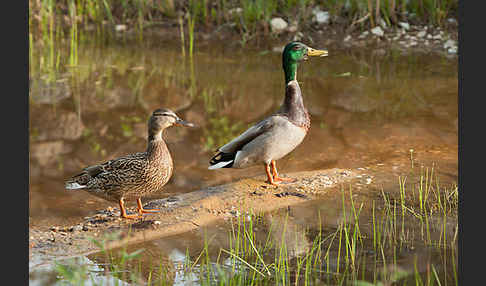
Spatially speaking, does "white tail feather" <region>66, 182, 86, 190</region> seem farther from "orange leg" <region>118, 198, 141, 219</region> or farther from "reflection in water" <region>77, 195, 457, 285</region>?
"reflection in water" <region>77, 195, 457, 285</region>

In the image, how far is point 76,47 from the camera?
9.30 meters

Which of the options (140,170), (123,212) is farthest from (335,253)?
(123,212)

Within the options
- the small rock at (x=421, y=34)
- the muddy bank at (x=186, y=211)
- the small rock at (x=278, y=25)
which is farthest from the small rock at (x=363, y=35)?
the muddy bank at (x=186, y=211)

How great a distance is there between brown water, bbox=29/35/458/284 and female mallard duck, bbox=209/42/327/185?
0.99 ft

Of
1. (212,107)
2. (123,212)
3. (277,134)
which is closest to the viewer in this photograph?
(123,212)

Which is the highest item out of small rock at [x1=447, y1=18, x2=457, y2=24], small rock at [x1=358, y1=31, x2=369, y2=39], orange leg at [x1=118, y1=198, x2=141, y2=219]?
small rock at [x1=447, y1=18, x2=457, y2=24]

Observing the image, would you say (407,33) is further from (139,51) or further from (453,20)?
(139,51)

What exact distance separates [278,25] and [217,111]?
295 cm

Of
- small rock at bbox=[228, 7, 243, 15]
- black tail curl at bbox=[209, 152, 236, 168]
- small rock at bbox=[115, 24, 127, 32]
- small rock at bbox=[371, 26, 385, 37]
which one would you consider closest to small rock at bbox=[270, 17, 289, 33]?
small rock at bbox=[228, 7, 243, 15]

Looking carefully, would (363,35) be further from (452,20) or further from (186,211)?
(186,211)

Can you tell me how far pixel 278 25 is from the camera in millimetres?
9859

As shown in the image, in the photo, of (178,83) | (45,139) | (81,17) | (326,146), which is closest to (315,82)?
(178,83)

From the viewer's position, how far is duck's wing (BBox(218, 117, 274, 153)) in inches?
198

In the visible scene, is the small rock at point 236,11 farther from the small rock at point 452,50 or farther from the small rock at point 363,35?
the small rock at point 452,50
